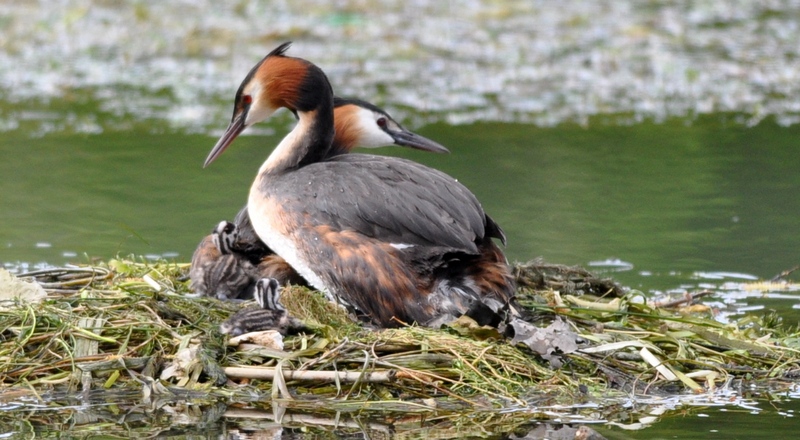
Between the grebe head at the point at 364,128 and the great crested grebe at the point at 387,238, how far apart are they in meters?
0.68

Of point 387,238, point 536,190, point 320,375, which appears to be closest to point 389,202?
point 387,238

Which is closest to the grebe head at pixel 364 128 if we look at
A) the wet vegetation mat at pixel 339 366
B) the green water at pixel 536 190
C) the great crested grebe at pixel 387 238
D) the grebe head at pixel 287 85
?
the grebe head at pixel 287 85

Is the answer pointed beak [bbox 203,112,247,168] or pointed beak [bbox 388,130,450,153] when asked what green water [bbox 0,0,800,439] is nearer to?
pointed beak [bbox 203,112,247,168]

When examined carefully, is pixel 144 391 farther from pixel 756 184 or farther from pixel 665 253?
pixel 756 184

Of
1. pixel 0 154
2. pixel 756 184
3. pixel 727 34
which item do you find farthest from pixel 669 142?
pixel 0 154

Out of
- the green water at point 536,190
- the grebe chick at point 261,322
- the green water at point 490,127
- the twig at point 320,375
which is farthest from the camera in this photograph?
the green water at point 536,190

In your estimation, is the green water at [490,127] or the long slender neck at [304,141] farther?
the green water at [490,127]

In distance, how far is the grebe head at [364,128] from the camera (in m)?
6.84

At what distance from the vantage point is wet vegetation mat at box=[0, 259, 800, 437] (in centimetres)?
486

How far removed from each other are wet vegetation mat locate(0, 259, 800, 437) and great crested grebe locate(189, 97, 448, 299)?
37cm

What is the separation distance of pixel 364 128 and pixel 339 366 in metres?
2.07

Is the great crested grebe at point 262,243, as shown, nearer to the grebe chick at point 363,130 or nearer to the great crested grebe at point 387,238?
the grebe chick at point 363,130

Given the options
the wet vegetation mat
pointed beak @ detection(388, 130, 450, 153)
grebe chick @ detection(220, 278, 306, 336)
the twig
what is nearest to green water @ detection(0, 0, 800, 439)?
the wet vegetation mat

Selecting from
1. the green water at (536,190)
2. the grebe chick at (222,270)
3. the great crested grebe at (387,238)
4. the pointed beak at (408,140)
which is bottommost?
the green water at (536,190)
